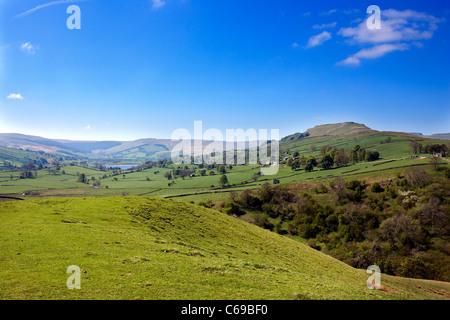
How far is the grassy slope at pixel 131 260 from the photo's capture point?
518 inches

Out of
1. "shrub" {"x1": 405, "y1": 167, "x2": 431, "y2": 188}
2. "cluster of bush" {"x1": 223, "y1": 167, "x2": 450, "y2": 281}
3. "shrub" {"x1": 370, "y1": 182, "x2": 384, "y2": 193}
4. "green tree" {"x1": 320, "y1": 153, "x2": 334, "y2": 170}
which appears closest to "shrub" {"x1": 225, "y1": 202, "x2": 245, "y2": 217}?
"cluster of bush" {"x1": 223, "y1": 167, "x2": 450, "y2": 281}

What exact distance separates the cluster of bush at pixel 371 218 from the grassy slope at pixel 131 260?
24.4 metres

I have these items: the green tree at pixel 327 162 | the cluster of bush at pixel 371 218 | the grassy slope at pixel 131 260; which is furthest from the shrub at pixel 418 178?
the grassy slope at pixel 131 260

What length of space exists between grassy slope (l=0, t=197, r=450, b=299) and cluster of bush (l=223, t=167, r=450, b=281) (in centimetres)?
Result: 2443

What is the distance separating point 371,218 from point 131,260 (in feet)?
262

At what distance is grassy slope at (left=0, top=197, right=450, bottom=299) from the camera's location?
13164mm

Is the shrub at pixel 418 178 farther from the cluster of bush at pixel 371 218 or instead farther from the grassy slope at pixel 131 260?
the grassy slope at pixel 131 260

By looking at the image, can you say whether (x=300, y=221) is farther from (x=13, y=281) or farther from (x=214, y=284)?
(x=13, y=281)

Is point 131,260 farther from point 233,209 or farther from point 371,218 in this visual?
point 371,218
